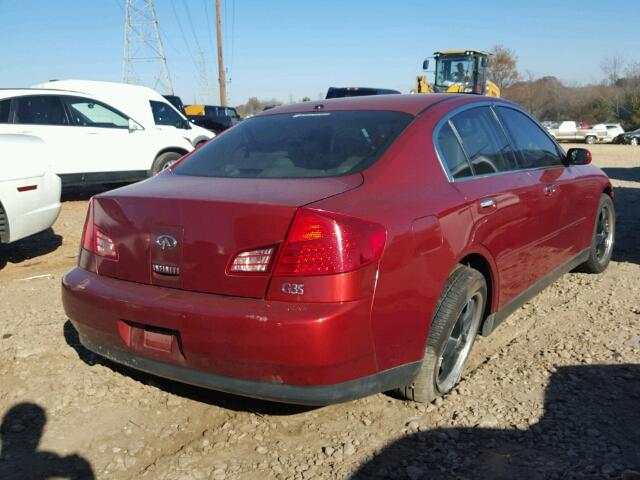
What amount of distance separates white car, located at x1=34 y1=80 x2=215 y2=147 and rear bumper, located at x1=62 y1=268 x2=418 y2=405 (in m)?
8.99

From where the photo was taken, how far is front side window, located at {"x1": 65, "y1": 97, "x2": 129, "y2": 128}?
9.22 meters

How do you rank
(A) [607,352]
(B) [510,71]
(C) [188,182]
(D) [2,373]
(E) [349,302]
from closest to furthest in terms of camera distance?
(E) [349,302]
(C) [188,182]
(D) [2,373]
(A) [607,352]
(B) [510,71]

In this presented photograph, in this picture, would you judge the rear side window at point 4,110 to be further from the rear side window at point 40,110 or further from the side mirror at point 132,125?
the side mirror at point 132,125

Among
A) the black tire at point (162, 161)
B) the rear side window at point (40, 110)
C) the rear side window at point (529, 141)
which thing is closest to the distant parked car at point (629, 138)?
the black tire at point (162, 161)

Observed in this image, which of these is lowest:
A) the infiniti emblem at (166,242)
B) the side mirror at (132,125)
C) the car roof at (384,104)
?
the infiniti emblem at (166,242)

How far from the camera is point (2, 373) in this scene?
3.55 meters

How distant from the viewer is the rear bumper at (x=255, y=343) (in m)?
2.40

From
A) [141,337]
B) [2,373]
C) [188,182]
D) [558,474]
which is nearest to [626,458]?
[558,474]

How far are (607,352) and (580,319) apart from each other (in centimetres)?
59

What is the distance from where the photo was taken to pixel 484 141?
3.69 metres

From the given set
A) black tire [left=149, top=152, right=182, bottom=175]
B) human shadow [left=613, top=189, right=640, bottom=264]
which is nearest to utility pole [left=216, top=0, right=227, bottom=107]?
black tire [left=149, top=152, right=182, bottom=175]

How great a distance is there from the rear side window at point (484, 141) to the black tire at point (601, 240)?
69.4 inches

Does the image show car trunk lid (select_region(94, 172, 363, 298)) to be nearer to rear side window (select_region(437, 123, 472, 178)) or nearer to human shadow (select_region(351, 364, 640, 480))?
rear side window (select_region(437, 123, 472, 178))

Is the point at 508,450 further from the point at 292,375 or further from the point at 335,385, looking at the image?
the point at 292,375
